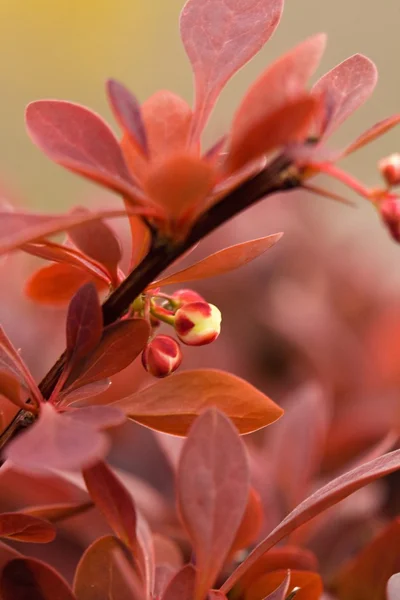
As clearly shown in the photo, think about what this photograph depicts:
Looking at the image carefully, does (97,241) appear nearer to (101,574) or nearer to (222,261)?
(222,261)

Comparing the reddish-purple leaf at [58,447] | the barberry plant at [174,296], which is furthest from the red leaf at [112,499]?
the reddish-purple leaf at [58,447]

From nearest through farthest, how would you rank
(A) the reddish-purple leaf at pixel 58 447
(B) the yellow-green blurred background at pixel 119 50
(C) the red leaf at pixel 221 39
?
(A) the reddish-purple leaf at pixel 58 447 < (C) the red leaf at pixel 221 39 < (B) the yellow-green blurred background at pixel 119 50

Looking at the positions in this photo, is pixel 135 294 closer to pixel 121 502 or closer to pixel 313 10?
pixel 121 502

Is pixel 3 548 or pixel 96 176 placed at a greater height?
pixel 96 176

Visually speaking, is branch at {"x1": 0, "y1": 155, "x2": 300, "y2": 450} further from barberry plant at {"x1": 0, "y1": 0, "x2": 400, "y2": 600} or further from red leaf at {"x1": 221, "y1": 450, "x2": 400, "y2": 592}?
red leaf at {"x1": 221, "y1": 450, "x2": 400, "y2": 592}

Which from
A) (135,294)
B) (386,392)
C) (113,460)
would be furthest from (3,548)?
(386,392)

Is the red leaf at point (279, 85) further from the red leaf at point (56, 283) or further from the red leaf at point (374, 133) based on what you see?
the red leaf at point (56, 283)
